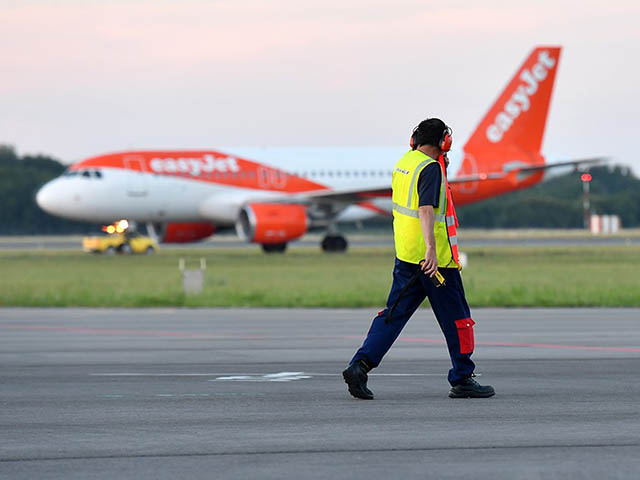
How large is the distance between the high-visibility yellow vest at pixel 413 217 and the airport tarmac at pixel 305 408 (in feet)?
3.32

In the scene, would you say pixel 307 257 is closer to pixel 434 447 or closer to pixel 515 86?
pixel 515 86

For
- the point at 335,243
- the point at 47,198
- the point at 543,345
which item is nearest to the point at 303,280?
the point at 543,345

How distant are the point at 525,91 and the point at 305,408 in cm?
4466

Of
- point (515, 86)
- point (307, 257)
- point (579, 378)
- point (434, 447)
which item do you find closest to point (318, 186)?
point (307, 257)

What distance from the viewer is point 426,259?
10.2 meters

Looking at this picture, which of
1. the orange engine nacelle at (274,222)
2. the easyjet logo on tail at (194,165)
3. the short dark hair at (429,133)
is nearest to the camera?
the short dark hair at (429,133)

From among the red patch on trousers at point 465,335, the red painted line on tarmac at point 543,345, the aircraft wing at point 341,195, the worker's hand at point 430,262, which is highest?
the worker's hand at point 430,262

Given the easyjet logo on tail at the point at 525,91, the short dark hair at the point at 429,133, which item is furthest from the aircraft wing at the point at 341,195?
the short dark hair at the point at 429,133

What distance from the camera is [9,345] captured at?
15.5 m

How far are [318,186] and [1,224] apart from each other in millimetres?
40115

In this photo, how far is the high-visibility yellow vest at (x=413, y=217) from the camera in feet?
34.2

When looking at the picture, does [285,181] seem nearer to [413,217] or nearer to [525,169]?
[525,169]

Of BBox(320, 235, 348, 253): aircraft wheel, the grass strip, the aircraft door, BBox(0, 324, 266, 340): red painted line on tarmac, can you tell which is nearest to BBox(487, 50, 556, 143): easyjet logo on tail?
the grass strip

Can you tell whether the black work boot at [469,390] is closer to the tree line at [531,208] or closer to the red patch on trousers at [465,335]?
the red patch on trousers at [465,335]
